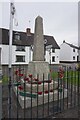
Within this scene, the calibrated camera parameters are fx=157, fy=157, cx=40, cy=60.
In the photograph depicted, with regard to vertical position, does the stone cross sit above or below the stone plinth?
above

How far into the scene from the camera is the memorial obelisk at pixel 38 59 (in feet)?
22.3

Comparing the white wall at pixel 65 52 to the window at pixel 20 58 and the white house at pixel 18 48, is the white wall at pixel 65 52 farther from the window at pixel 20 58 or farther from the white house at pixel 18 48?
the window at pixel 20 58

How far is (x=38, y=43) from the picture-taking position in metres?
7.16

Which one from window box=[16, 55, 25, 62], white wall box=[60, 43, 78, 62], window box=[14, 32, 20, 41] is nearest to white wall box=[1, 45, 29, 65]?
window box=[16, 55, 25, 62]

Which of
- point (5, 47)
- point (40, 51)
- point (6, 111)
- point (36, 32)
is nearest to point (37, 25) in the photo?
point (36, 32)

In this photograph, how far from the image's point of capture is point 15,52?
3169 centimetres

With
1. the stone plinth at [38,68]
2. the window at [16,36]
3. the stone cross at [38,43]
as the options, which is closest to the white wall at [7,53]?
the window at [16,36]

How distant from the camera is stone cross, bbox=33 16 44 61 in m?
7.09

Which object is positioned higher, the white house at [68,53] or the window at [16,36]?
the window at [16,36]

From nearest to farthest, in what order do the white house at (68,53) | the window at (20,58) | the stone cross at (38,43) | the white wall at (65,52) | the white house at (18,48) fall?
1. the stone cross at (38,43)
2. the white house at (18,48)
3. the window at (20,58)
4. the white house at (68,53)
5. the white wall at (65,52)

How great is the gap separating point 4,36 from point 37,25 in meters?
25.9

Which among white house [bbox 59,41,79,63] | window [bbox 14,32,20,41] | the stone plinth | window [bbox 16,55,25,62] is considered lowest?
the stone plinth

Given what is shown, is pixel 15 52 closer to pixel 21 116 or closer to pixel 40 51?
pixel 40 51

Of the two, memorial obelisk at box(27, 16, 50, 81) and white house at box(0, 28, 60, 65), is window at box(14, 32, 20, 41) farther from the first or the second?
memorial obelisk at box(27, 16, 50, 81)
